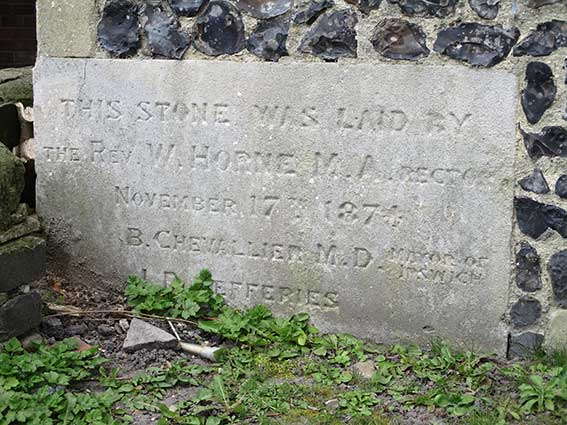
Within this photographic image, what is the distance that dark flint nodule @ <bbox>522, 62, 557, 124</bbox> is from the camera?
3355 mm

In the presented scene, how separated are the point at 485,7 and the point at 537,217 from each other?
924mm

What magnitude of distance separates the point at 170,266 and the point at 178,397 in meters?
0.94

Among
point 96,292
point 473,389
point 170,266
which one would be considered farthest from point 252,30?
point 473,389

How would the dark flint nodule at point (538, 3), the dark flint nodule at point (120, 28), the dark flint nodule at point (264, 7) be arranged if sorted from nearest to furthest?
the dark flint nodule at point (538, 3), the dark flint nodule at point (264, 7), the dark flint nodule at point (120, 28)

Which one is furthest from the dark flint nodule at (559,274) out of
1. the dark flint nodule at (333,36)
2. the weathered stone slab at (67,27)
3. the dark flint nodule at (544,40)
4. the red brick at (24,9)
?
the red brick at (24,9)

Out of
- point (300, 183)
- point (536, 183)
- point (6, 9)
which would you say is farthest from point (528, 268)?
point (6, 9)

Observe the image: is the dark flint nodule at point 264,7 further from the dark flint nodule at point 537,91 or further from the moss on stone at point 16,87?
the moss on stone at point 16,87

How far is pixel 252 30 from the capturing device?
374cm

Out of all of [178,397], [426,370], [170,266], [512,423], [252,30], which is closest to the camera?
[512,423]

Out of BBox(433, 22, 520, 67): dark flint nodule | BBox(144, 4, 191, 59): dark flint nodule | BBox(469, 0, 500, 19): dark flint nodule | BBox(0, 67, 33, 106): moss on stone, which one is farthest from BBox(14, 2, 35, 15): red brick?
BBox(469, 0, 500, 19): dark flint nodule

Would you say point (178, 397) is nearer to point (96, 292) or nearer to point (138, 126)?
point (96, 292)

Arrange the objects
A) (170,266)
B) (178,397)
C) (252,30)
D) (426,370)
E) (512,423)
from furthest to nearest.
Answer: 1. (170,266)
2. (252,30)
3. (426,370)
4. (178,397)
5. (512,423)

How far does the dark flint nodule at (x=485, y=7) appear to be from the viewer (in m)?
3.39

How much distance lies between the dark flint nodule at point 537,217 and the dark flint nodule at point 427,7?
34.1 inches
